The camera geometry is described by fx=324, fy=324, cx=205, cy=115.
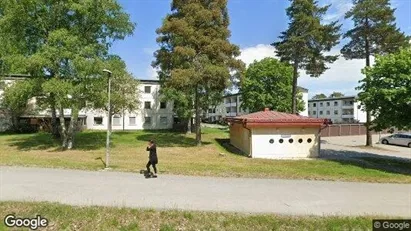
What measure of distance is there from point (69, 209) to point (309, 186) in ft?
26.8

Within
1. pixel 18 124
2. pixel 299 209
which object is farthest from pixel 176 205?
pixel 18 124

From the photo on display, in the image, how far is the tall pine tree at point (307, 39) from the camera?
1212 inches

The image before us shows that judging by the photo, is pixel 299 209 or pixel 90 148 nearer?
pixel 299 209

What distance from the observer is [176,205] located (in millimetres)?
9164

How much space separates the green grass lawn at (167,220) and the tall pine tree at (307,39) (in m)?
24.7

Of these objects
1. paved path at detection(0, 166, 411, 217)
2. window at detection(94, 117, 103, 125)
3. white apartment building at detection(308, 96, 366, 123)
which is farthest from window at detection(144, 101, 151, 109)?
white apartment building at detection(308, 96, 366, 123)

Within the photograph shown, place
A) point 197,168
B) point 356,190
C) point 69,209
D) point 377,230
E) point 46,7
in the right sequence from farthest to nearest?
point 46,7, point 197,168, point 356,190, point 69,209, point 377,230

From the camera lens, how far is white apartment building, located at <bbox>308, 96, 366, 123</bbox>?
8800 cm

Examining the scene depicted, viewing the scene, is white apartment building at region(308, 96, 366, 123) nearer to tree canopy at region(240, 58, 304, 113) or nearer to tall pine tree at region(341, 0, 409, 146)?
tree canopy at region(240, 58, 304, 113)

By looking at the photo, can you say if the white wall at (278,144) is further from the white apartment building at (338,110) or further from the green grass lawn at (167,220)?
the white apartment building at (338,110)

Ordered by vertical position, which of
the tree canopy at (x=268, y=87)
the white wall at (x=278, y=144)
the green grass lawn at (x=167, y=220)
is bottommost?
the green grass lawn at (x=167, y=220)

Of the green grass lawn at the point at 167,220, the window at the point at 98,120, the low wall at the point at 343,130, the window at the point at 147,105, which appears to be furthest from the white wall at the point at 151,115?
the green grass lawn at the point at 167,220

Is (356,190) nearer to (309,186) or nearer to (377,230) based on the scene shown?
(309,186)

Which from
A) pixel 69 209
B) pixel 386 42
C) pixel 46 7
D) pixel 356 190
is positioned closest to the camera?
pixel 69 209
